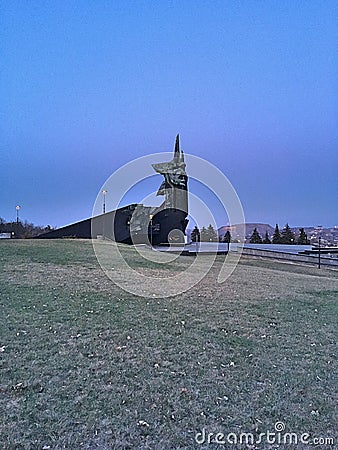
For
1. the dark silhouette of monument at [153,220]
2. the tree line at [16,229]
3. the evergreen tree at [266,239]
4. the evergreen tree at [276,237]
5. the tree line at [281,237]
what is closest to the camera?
the dark silhouette of monument at [153,220]

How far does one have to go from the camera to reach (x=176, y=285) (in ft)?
22.9

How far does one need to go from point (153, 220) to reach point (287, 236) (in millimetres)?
12720

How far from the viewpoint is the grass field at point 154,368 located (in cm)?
221

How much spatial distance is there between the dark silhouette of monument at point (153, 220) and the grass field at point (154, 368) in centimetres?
1425

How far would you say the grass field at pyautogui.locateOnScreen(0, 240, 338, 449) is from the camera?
7.25 ft

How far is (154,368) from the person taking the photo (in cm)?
305

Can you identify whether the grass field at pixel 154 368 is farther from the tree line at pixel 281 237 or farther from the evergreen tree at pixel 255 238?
the evergreen tree at pixel 255 238

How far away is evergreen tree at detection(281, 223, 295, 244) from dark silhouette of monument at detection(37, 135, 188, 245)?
1001cm

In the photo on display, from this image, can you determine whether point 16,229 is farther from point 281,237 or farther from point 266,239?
point 281,237

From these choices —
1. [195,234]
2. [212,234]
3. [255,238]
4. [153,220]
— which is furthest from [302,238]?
[153,220]

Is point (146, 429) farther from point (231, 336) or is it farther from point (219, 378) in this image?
point (231, 336)

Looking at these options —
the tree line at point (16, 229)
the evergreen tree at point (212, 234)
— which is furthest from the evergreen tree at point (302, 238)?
the tree line at point (16, 229)

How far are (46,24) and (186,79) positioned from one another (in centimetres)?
1103

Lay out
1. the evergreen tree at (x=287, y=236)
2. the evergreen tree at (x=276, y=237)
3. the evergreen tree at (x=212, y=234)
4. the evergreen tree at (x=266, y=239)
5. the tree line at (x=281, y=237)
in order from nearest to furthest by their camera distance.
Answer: the tree line at (x=281, y=237) < the evergreen tree at (x=287, y=236) < the evergreen tree at (x=276, y=237) < the evergreen tree at (x=266, y=239) < the evergreen tree at (x=212, y=234)
